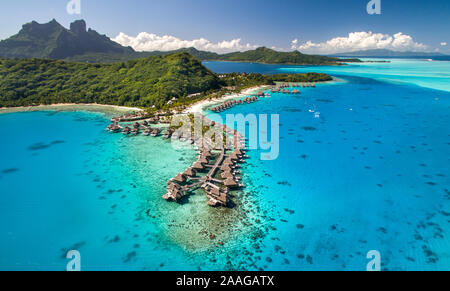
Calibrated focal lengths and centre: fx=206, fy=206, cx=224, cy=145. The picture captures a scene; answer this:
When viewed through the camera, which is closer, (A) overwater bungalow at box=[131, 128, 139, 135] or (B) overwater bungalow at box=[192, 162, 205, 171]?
(B) overwater bungalow at box=[192, 162, 205, 171]

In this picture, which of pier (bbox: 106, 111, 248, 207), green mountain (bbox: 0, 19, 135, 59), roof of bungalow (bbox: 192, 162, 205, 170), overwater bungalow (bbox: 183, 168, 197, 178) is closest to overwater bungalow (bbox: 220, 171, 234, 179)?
pier (bbox: 106, 111, 248, 207)

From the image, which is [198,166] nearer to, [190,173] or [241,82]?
[190,173]

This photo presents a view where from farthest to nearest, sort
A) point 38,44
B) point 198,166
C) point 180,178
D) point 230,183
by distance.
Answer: point 38,44 < point 198,166 < point 180,178 < point 230,183

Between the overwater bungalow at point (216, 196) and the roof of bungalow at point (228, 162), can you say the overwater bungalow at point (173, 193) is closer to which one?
the overwater bungalow at point (216, 196)

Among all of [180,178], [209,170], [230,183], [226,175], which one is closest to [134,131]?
[209,170]

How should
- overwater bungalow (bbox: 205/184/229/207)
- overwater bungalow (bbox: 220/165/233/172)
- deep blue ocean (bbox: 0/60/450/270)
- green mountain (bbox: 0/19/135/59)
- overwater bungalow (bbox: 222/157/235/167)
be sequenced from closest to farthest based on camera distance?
1. deep blue ocean (bbox: 0/60/450/270)
2. overwater bungalow (bbox: 205/184/229/207)
3. overwater bungalow (bbox: 220/165/233/172)
4. overwater bungalow (bbox: 222/157/235/167)
5. green mountain (bbox: 0/19/135/59)

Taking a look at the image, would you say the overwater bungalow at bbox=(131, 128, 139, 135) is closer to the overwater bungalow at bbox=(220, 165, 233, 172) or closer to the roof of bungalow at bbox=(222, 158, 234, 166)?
the roof of bungalow at bbox=(222, 158, 234, 166)
